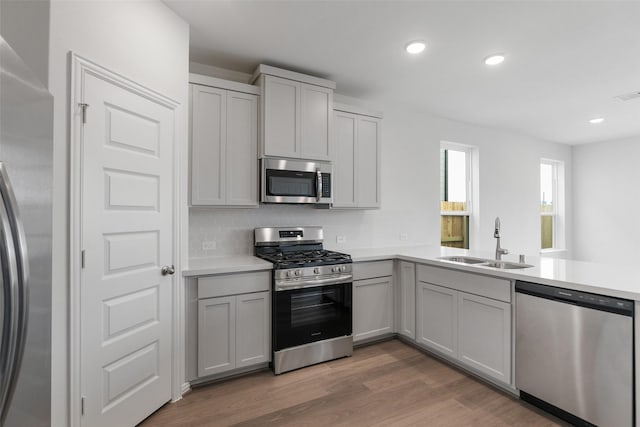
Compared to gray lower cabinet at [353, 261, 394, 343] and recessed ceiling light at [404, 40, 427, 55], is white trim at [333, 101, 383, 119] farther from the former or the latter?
gray lower cabinet at [353, 261, 394, 343]

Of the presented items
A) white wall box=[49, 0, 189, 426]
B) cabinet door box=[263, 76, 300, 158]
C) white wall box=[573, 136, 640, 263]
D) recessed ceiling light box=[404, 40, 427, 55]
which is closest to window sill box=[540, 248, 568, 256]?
white wall box=[573, 136, 640, 263]

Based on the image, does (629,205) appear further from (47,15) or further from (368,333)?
(47,15)

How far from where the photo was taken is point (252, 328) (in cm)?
255

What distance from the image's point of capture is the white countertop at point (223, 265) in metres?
2.34

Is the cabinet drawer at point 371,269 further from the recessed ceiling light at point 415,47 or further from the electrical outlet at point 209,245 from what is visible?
the recessed ceiling light at point 415,47

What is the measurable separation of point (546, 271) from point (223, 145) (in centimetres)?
264

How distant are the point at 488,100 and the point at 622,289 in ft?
9.31

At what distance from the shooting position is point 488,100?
3910 mm

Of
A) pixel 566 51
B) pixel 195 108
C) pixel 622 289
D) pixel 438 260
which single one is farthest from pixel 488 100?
pixel 195 108

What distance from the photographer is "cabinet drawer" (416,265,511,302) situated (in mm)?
2336

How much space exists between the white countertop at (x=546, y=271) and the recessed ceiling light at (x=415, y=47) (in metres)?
1.80

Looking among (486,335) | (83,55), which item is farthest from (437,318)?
(83,55)

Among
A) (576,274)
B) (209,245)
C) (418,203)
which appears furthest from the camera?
(418,203)

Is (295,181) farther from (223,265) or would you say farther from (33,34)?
(33,34)
